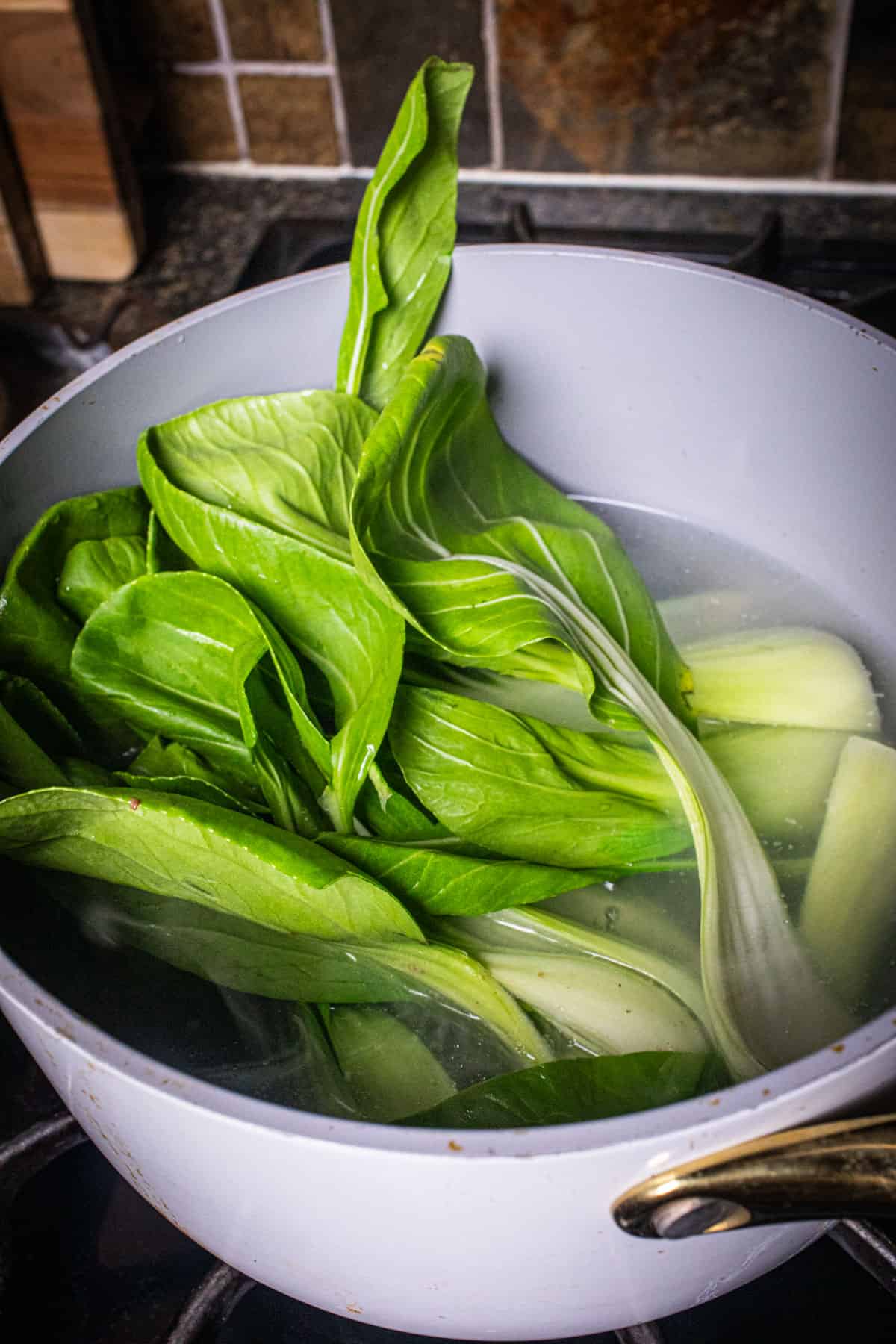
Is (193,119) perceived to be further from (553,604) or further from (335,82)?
(553,604)

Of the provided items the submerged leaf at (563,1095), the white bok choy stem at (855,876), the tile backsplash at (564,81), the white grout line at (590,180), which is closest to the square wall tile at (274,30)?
the tile backsplash at (564,81)

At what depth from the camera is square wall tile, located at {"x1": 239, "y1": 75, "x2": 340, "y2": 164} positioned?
3.46 ft

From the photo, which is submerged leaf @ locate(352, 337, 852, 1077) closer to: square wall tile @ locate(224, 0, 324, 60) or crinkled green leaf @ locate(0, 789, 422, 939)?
crinkled green leaf @ locate(0, 789, 422, 939)

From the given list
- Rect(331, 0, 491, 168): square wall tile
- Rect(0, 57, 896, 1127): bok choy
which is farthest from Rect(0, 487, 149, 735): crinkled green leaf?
Rect(331, 0, 491, 168): square wall tile

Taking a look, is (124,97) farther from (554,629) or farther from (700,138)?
(554,629)

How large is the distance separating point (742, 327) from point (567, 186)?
0.45 metres

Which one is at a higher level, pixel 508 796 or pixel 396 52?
pixel 396 52

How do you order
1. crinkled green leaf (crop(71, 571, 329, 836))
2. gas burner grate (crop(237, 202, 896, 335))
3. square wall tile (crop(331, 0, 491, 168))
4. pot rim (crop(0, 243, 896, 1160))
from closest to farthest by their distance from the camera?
pot rim (crop(0, 243, 896, 1160))
crinkled green leaf (crop(71, 571, 329, 836))
gas burner grate (crop(237, 202, 896, 335))
square wall tile (crop(331, 0, 491, 168))

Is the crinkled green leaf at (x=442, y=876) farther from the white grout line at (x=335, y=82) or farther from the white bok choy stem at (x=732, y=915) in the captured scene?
the white grout line at (x=335, y=82)

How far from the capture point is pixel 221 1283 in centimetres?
51

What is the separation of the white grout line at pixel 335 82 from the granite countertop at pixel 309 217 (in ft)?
0.10

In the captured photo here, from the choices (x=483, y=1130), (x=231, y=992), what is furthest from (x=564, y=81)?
(x=483, y=1130)

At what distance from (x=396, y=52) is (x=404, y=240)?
0.41 m

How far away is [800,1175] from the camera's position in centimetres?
33
